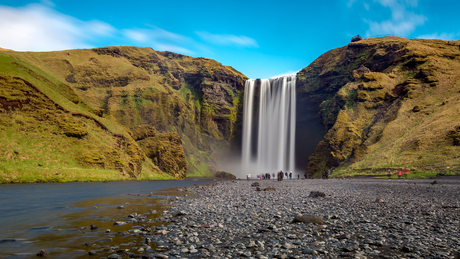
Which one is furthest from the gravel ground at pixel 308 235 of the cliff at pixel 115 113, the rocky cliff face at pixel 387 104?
the rocky cliff face at pixel 387 104

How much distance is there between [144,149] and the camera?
2911 inches

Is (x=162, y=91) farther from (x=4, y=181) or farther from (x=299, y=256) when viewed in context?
(x=299, y=256)

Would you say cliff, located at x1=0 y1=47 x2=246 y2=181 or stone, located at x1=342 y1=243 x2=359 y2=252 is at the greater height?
cliff, located at x1=0 y1=47 x2=246 y2=181

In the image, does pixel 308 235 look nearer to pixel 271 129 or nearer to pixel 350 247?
pixel 350 247

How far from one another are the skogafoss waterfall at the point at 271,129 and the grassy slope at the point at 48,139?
52815mm

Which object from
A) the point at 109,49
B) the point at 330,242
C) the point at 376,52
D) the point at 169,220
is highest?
the point at 109,49

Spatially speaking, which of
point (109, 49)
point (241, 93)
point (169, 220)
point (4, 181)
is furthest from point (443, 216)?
point (109, 49)

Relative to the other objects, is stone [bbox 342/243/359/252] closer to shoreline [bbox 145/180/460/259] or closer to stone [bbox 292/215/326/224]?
shoreline [bbox 145/180/460/259]

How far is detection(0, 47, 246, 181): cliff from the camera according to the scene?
138ft

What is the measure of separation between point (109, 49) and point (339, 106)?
103 meters

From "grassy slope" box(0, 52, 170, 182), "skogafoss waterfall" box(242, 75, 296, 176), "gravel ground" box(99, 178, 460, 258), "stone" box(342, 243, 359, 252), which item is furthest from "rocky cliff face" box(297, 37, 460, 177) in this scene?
"grassy slope" box(0, 52, 170, 182)

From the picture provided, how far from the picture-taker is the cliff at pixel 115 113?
42.0 meters

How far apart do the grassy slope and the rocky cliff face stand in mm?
52246

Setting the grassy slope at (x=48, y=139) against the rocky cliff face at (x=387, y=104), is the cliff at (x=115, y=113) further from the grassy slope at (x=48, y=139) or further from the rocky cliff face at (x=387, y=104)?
the rocky cliff face at (x=387, y=104)
